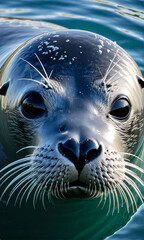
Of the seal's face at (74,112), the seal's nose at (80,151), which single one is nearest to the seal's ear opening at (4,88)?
the seal's face at (74,112)

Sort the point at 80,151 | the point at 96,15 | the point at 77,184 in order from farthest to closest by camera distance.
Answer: the point at 96,15
the point at 77,184
the point at 80,151

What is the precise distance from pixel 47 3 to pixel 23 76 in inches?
205

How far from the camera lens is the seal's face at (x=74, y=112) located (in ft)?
12.2

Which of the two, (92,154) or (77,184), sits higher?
(92,154)

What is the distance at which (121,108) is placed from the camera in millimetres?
4219

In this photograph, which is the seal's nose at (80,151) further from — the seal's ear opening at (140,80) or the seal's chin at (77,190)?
the seal's ear opening at (140,80)

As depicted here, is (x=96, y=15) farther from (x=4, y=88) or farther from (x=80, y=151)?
(x=80, y=151)

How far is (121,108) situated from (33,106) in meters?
0.72

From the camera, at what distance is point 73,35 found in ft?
15.3

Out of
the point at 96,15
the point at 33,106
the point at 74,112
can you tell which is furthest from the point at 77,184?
the point at 96,15

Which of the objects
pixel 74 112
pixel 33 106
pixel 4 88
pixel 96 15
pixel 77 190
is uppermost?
pixel 96 15

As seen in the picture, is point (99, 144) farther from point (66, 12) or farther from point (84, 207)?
point (66, 12)

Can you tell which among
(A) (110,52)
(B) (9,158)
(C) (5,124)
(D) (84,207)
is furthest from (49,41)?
(D) (84,207)

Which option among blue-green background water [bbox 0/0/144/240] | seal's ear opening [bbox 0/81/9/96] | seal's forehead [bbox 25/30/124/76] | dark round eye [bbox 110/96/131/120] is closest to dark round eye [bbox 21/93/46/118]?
seal's forehead [bbox 25/30/124/76]
